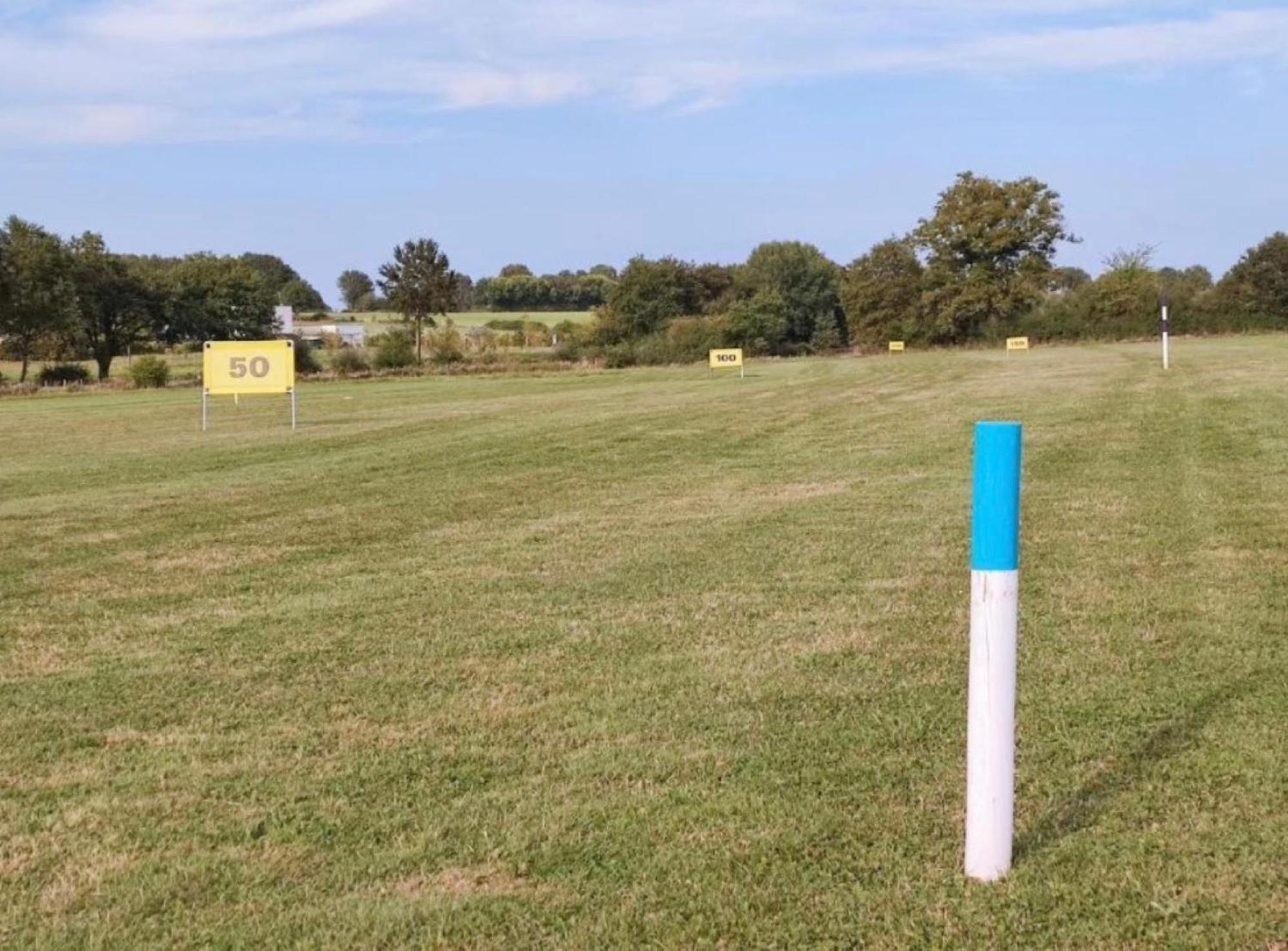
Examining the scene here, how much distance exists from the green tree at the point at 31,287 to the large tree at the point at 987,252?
56.2m

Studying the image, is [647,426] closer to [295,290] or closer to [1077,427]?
[1077,427]

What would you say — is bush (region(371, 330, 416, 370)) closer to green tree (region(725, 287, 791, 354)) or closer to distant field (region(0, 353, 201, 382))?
distant field (region(0, 353, 201, 382))

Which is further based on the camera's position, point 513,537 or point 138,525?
point 138,525

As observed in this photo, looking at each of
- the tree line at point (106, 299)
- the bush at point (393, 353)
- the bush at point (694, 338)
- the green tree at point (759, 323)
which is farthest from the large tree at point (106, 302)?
the green tree at point (759, 323)

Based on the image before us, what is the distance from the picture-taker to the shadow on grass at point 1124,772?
407 centimetres

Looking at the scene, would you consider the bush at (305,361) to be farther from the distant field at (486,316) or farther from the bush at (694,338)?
the distant field at (486,316)

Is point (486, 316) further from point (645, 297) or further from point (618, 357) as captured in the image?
point (618, 357)

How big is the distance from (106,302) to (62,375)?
19.9 metres

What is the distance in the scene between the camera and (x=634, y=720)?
5332 millimetres

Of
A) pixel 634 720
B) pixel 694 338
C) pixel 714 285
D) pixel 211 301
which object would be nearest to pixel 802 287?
pixel 714 285

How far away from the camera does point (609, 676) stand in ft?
19.8

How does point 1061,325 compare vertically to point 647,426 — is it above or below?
above

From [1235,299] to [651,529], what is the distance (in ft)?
260

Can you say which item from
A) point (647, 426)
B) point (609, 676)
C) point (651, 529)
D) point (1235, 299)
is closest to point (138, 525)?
point (651, 529)
